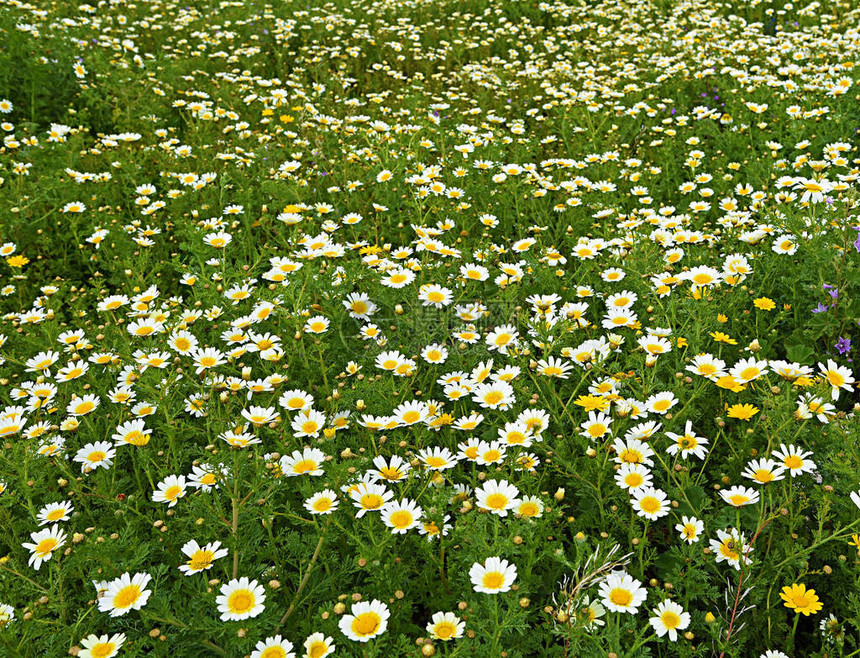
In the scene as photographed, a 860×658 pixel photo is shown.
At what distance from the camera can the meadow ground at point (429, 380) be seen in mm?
1791

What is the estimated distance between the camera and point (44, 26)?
6.52 m

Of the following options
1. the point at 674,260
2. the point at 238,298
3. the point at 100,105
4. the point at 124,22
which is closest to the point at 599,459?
the point at 674,260

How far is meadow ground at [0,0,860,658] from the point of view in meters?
1.79

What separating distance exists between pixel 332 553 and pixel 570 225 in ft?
9.00

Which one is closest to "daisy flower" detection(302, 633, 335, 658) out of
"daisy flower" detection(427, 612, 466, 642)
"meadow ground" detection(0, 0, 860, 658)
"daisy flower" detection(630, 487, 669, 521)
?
"meadow ground" detection(0, 0, 860, 658)

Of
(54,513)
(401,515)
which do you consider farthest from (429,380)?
(54,513)

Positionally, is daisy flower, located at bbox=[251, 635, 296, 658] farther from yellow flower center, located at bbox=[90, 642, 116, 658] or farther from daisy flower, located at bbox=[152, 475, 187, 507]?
daisy flower, located at bbox=[152, 475, 187, 507]

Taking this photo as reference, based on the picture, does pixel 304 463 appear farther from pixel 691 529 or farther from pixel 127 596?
pixel 691 529

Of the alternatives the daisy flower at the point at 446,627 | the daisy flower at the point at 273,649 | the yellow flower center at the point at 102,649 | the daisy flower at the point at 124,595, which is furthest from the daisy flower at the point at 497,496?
the yellow flower center at the point at 102,649

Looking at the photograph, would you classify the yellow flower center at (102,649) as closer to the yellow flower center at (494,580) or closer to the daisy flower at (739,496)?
the yellow flower center at (494,580)

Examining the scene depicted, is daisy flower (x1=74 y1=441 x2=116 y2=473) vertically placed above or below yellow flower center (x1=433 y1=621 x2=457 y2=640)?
below

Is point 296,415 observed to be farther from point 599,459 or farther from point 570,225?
point 570,225

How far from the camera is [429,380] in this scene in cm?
280

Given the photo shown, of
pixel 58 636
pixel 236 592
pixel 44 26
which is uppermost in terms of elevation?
pixel 44 26
